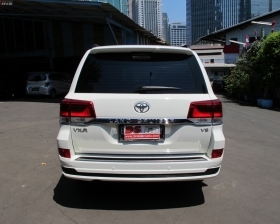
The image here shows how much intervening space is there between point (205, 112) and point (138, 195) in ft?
4.92

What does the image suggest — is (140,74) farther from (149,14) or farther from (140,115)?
(149,14)

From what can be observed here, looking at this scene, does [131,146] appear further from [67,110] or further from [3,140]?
[3,140]

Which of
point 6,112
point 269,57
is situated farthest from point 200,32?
point 6,112

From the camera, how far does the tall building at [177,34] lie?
53000 millimetres

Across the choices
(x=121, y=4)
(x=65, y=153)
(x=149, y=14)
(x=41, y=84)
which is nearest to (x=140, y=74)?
(x=65, y=153)

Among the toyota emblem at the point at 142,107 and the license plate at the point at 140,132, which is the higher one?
the toyota emblem at the point at 142,107

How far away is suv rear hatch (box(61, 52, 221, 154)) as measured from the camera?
12.1ft

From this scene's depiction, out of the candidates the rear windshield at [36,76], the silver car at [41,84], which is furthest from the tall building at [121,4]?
the rear windshield at [36,76]

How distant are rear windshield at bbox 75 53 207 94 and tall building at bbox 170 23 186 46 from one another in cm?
4999

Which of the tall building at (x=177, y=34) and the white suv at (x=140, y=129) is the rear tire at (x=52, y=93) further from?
the tall building at (x=177, y=34)

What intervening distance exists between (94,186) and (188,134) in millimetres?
1746

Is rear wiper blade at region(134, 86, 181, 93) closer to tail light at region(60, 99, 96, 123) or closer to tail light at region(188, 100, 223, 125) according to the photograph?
tail light at region(188, 100, 223, 125)

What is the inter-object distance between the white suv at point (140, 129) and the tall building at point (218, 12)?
3729cm

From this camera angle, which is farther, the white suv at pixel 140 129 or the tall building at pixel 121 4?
the tall building at pixel 121 4
